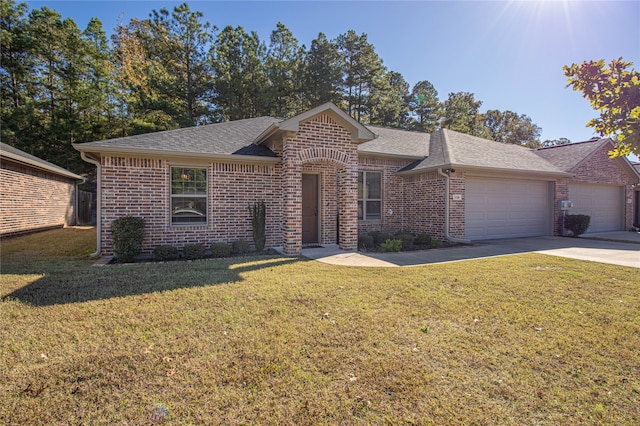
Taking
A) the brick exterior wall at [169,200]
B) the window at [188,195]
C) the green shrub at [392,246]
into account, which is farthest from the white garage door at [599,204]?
the window at [188,195]

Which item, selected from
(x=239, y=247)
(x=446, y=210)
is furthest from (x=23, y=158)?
(x=446, y=210)

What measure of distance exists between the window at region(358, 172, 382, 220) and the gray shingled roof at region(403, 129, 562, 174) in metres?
1.29

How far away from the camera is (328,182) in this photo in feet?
34.3

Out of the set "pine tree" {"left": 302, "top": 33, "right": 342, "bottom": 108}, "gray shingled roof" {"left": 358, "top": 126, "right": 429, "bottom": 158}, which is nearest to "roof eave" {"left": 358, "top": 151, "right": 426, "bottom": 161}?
"gray shingled roof" {"left": 358, "top": 126, "right": 429, "bottom": 158}

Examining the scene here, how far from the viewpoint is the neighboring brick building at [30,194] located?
11.8 metres

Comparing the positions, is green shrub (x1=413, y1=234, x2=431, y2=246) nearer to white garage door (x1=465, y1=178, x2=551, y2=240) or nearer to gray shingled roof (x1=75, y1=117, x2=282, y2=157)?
white garage door (x1=465, y1=178, x2=551, y2=240)

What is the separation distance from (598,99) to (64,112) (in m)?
27.0

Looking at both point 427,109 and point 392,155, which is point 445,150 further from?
point 427,109

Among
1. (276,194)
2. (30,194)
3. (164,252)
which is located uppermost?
(30,194)

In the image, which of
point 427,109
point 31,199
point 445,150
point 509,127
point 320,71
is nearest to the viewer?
point 445,150

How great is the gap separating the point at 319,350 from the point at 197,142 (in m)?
7.94

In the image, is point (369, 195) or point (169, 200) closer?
point (169, 200)

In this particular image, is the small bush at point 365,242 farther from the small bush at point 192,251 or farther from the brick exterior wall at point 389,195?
the small bush at point 192,251

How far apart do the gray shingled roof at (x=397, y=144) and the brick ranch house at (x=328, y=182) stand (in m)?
0.10
